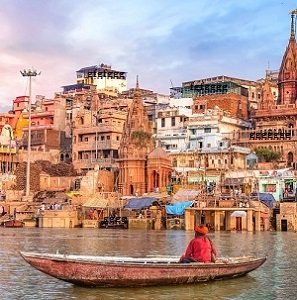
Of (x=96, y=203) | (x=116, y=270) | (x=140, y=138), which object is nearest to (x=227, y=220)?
(x=96, y=203)

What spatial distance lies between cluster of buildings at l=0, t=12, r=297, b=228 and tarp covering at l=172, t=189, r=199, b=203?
177 centimetres

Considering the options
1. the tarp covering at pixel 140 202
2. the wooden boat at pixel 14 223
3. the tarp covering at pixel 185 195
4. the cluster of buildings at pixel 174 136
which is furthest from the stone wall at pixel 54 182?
the tarp covering at pixel 185 195

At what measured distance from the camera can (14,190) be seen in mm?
78500

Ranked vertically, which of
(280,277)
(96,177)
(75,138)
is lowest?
(280,277)

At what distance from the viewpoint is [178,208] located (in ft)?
202

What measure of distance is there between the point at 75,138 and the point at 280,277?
214 ft

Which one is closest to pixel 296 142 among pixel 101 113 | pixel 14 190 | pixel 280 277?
pixel 101 113

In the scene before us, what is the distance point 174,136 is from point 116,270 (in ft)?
206

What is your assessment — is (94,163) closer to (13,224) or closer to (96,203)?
(96,203)

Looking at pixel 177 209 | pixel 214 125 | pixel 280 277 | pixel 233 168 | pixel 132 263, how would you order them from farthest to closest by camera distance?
1. pixel 214 125
2. pixel 233 168
3. pixel 177 209
4. pixel 280 277
5. pixel 132 263

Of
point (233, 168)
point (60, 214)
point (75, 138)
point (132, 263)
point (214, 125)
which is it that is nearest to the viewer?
point (132, 263)

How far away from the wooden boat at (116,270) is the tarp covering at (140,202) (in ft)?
146

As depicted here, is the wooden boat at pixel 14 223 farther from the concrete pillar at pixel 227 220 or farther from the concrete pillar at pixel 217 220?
the concrete pillar at pixel 227 220

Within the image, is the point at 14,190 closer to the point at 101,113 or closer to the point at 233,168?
the point at 101,113
